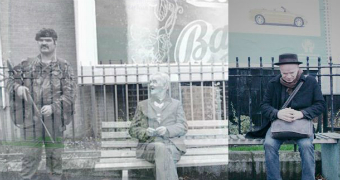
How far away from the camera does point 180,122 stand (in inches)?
129

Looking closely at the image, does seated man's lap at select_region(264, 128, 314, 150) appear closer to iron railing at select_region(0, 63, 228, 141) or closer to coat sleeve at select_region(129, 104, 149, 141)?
iron railing at select_region(0, 63, 228, 141)

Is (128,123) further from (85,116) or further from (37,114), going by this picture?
(37,114)

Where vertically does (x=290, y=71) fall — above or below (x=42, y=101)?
above

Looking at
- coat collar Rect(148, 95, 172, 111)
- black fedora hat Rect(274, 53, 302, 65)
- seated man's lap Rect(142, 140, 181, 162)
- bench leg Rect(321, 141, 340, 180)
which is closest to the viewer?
black fedora hat Rect(274, 53, 302, 65)

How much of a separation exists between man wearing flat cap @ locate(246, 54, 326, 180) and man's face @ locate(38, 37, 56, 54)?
7.89ft

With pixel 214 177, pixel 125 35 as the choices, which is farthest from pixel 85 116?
pixel 214 177

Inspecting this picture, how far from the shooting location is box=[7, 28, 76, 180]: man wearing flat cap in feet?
10.9

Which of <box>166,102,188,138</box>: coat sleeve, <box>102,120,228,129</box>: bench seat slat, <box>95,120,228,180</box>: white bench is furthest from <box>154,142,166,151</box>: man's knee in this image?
<box>102,120,228,129</box>: bench seat slat

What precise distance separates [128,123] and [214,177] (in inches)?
49.8

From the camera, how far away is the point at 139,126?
3314mm

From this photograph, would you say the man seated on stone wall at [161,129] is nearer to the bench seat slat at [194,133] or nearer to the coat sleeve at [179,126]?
the coat sleeve at [179,126]

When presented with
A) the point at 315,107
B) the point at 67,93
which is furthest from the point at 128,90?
the point at 315,107

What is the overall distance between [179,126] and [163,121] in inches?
7.2

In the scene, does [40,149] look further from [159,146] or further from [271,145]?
[271,145]
